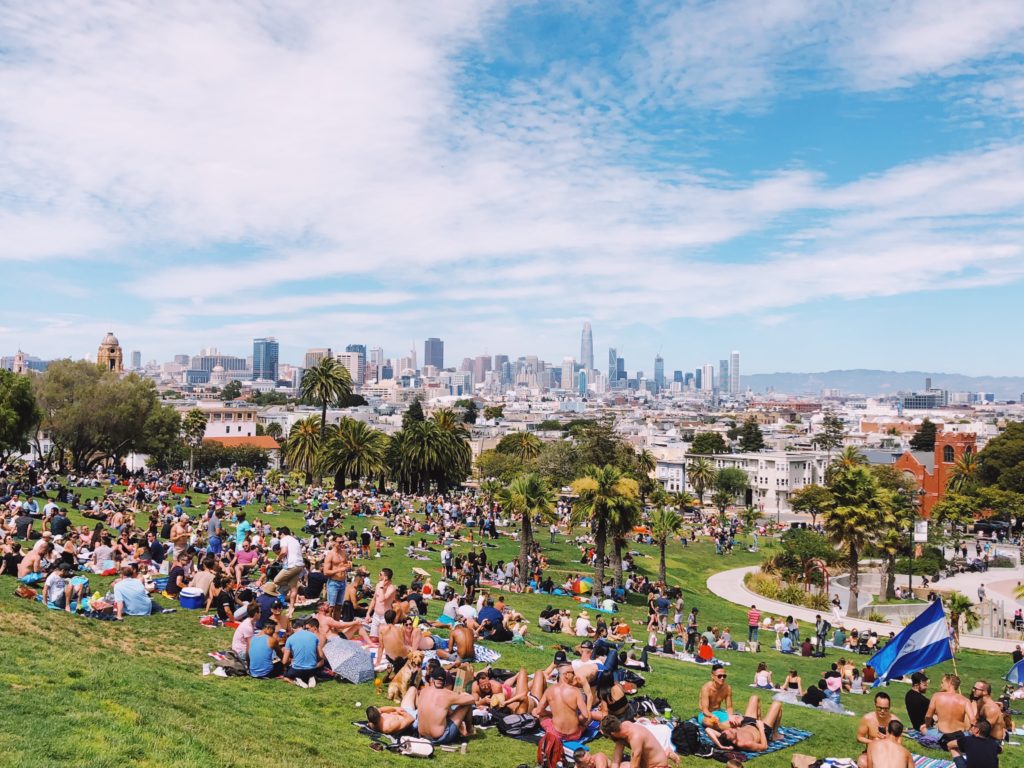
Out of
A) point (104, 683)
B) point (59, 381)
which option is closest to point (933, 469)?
point (59, 381)

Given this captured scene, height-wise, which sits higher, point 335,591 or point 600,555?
point 335,591

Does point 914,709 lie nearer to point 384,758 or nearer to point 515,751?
point 515,751

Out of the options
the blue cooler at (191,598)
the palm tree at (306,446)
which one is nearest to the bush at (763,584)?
the blue cooler at (191,598)

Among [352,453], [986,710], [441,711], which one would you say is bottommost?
[986,710]

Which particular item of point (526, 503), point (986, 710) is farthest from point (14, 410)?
point (986, 710)

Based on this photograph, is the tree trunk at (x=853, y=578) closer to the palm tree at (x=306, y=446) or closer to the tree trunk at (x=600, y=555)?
the tree trunk at (x=600, y=555)

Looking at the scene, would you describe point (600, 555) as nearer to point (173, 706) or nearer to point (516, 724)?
point (516, 724)
